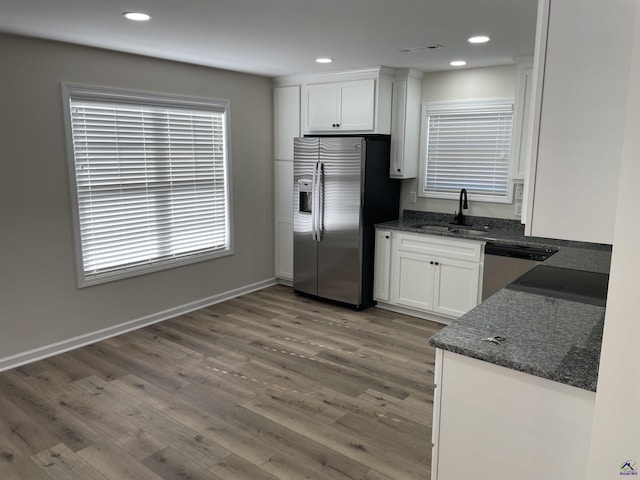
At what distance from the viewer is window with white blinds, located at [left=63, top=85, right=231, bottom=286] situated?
154 inches

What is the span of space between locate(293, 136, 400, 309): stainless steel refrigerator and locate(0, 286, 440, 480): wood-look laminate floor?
22.7 inches

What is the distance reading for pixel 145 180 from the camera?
4.36 metres

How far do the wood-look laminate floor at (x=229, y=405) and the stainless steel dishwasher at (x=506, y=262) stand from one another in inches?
28.5

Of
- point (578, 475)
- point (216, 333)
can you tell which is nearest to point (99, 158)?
point (216, 333)

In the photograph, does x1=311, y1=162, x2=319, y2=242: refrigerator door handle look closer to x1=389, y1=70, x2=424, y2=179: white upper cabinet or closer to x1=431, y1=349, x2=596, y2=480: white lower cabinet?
x1=389, y1=70, x2=424, y2=179: white upper cabinet

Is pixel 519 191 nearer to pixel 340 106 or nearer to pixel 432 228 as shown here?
pixel 432 228

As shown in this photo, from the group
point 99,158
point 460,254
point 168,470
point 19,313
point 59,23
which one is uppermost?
point 59,23

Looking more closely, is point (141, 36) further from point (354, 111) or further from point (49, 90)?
point (354, 111)

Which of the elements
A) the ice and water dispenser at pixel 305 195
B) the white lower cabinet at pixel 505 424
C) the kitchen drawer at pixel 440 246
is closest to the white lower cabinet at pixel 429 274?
the kitchen drawer at pixel 440 246

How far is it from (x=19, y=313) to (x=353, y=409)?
2.55 metres

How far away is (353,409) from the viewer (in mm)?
3066

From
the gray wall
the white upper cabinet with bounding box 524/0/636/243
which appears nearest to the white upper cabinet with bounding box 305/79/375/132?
the gray wall

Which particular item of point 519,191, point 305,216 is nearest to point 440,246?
point 519,191

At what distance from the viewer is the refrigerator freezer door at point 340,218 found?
4680 mm
